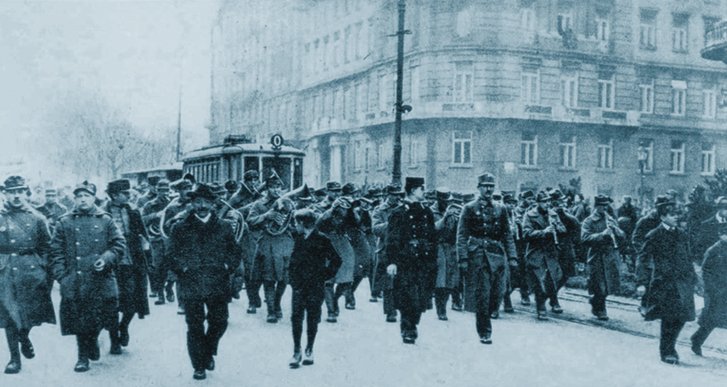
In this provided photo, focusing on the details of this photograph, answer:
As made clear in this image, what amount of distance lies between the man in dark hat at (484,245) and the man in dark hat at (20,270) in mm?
→ 4845

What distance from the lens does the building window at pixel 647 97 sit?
130 feet

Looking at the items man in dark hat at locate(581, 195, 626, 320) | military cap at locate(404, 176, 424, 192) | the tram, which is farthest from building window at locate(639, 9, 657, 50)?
military cap at locate(404, 176, 424, 192)

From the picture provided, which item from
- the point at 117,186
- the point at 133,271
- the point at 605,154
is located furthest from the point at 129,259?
the point at 605,154

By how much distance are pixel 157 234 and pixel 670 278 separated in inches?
329

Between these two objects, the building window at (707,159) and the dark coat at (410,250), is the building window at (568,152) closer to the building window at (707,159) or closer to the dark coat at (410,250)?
the building window at (707,159)

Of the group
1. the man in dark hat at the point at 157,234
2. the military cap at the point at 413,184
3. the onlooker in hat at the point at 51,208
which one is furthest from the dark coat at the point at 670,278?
the onlooker in hat at the point at 51,208

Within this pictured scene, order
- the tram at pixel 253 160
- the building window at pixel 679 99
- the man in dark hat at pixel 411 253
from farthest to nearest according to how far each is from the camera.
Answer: the building window at pixel 679 99
the tram at pixel 253 160
the man in dark hat at pixel 411 253

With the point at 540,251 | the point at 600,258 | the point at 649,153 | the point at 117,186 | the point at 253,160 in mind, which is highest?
the point at 649,153

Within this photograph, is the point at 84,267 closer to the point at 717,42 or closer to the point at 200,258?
the point at 200,258

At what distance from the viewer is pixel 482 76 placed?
35.5 meters

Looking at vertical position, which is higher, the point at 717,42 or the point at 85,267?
the point at 717,42

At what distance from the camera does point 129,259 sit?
9461 millimetres

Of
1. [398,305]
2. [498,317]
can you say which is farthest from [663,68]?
[398,305]

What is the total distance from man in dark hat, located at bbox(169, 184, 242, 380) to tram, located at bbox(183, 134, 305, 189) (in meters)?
14.7
